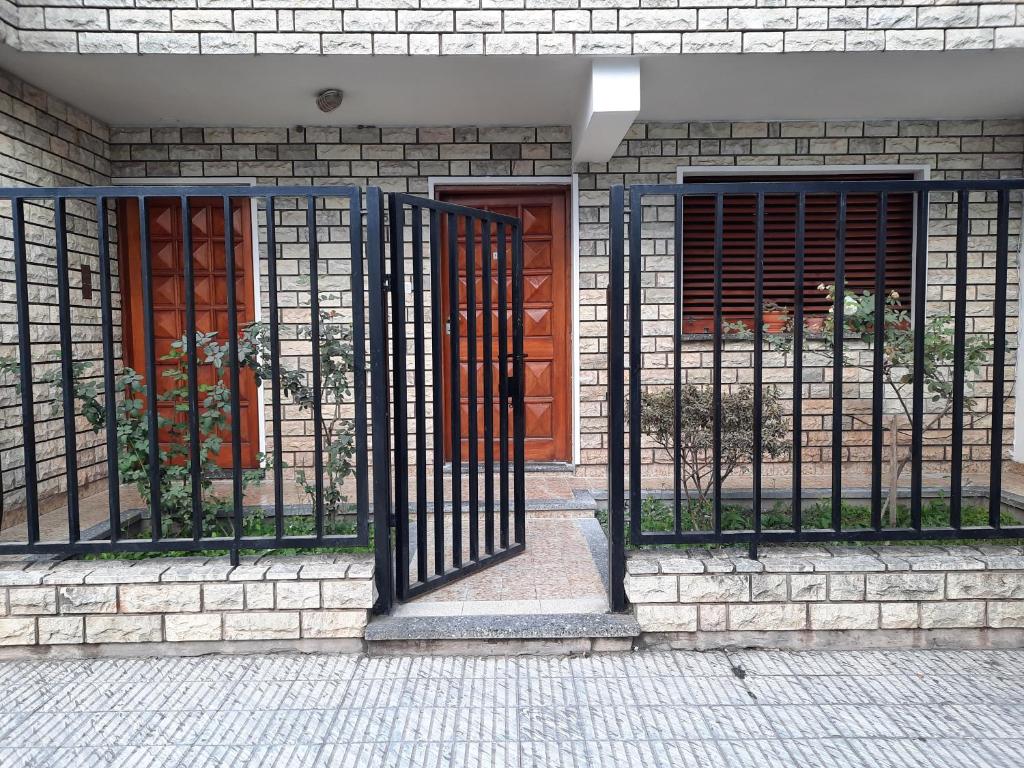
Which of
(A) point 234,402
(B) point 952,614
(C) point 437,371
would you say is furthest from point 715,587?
(A) point 234,402

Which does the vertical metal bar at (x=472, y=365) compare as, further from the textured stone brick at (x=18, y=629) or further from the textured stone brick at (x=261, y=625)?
the textured stone brick at (x=18, y=629)

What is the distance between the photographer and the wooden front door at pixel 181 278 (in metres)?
5.77

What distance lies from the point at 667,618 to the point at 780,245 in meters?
4.05

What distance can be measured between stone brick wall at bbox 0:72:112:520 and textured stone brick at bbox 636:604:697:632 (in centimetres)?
377

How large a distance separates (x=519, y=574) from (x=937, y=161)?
16.7 ft

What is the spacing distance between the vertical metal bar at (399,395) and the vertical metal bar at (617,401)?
955 mm

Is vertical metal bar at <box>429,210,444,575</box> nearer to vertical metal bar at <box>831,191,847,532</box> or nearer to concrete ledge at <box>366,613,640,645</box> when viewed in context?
concrete ledge at <box>366,613,640,645</box>

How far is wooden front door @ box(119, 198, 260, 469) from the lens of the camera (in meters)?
5.77

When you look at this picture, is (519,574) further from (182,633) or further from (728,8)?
(728,8)

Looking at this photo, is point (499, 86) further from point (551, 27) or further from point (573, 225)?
point (573, 225)

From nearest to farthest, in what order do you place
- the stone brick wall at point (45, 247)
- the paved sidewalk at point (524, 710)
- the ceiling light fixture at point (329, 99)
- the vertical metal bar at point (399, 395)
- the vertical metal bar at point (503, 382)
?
the paved sidewalk at point (524, 710), the vertical metal bar at point (399, 395), the vertical metal bar at point (503, 382), the stone brick wall at point (45, 247), the ceiling light fixture at point (329, 99)

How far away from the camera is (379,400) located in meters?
3.10

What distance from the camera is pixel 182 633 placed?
3.06 meters

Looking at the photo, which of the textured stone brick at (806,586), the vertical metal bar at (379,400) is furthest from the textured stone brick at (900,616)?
the vertical metal bar at (379,400)
